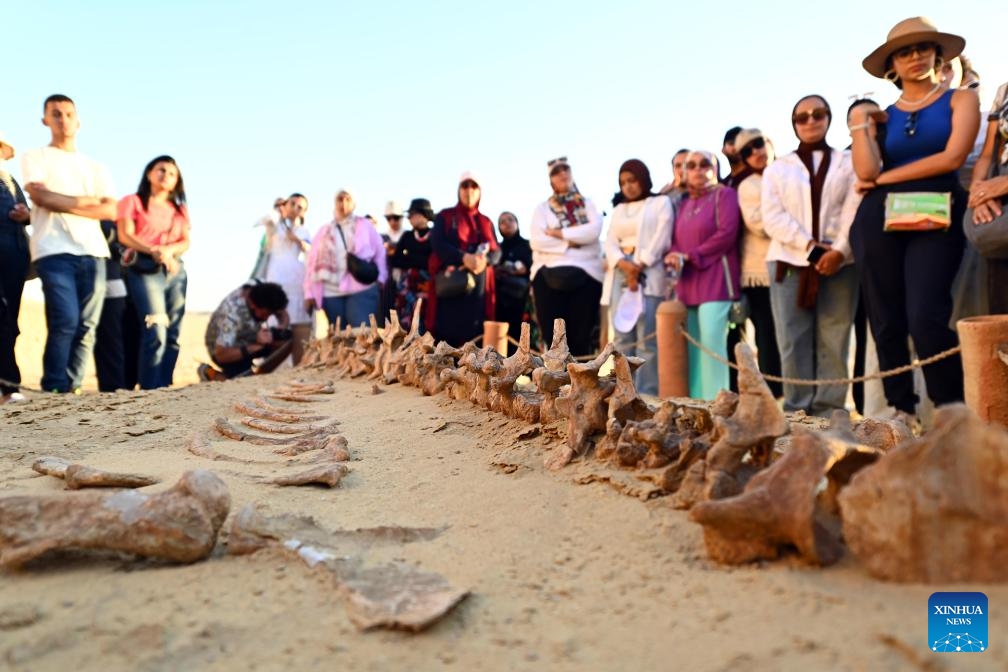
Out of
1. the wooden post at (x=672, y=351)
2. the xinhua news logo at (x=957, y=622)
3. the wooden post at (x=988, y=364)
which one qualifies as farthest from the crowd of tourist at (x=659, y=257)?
the xinhua news logo at (x=957, y=622)

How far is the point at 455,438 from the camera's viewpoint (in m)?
3.13

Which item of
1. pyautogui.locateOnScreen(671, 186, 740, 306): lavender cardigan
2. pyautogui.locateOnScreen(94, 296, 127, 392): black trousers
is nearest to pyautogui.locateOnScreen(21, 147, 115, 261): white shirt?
pyautogui.locateOnScreen(94, 296, 127, 392): black trousers

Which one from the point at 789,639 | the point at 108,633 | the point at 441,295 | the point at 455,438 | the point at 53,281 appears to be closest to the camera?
the point at 789,639

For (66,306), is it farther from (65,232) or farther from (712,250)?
(712,250)

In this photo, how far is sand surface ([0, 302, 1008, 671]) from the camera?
131 cm

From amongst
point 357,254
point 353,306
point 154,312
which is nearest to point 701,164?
point 357,254

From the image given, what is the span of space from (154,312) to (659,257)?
429 cm

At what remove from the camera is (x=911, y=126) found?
13.3 feet

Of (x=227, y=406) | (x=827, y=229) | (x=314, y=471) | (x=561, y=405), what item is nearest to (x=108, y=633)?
(x=314, y=471)

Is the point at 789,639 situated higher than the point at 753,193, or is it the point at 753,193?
the point at 753,193

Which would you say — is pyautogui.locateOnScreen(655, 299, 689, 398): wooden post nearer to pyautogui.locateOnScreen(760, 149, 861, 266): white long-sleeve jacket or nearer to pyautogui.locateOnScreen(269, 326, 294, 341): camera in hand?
pyautogui.locateOnScreen(760, 149, 861, 266): white long-sleeve jacket

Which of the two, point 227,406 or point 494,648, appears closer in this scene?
point 494,648

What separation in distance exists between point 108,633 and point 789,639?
126 cm

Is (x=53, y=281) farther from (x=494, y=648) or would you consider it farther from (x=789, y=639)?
(x=789, y=639)
